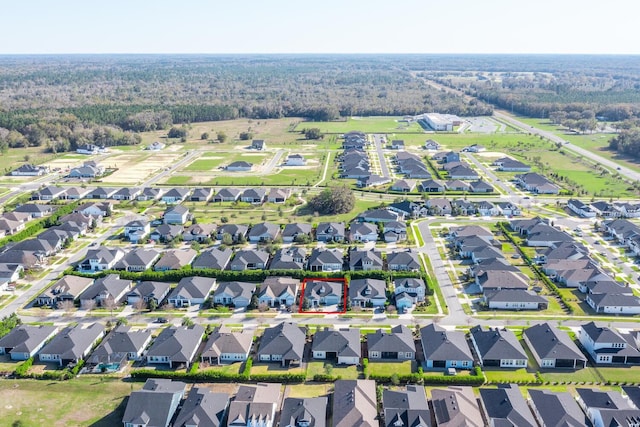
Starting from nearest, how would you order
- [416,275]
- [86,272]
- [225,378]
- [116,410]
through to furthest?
[116,410] → [225,378] → [416,275] → [86,272]

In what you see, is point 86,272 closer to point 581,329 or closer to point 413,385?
point 413,385

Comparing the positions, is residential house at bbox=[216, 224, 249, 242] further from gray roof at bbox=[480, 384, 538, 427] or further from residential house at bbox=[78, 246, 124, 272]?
gray roof at bbox=[480, 384, 538, 427]

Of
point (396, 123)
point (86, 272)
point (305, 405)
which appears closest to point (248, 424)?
point (305, 405)

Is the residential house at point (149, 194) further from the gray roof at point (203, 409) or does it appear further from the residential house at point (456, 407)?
the residential house at point (456, 407)

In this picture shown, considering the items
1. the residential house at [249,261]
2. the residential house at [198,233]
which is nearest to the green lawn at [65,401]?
the residential house at [249,261]

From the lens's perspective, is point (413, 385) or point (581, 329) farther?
point (581, 329)

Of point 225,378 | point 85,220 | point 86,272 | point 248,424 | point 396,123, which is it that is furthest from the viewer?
point 396,123
